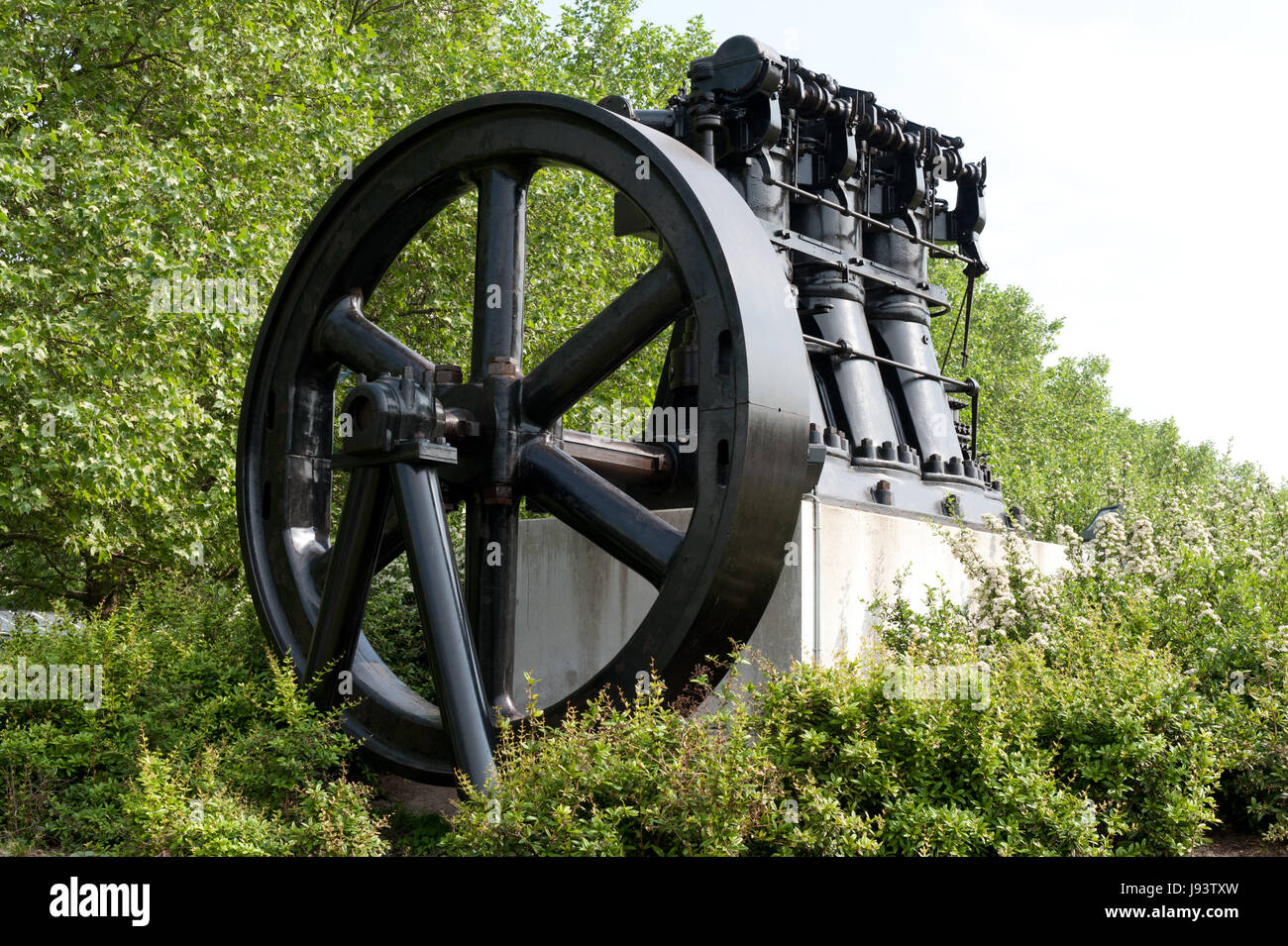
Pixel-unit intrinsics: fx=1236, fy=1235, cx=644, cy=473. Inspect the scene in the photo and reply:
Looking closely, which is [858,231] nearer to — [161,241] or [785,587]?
[785,587]

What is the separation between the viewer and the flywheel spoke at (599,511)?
4.44 m

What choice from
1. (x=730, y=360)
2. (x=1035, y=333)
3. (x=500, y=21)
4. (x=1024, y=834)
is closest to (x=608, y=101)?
(x=730, y=360)

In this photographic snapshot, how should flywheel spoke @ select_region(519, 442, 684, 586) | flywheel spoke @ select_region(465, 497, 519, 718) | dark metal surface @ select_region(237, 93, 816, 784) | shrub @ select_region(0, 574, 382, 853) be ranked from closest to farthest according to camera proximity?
1. shrub @ select_region(0, 574, 382, 853)
2. dark metal surface @ select_region(237, 93, 816, 784)
3. flywheel spoke @ select_region(519, 442, 684, 586)
4. flywheel spoke @ select_region(465, 497, 519, 718)

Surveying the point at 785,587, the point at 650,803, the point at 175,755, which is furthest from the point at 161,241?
the point at 650,803

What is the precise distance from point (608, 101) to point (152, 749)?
3244mm

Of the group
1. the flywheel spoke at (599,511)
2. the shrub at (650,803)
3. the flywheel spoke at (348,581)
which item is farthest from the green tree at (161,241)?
the shrub at (650,803)

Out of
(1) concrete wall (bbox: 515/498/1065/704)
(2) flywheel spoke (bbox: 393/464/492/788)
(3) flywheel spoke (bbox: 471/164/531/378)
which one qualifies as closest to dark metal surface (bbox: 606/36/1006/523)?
(1) concrete wall (bbox: 515/498/1065/704)

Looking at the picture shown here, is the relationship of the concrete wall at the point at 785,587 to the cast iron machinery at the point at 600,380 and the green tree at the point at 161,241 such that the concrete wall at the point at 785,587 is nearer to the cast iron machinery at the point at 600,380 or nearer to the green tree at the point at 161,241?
the cast iron machinery at the point at 600,380

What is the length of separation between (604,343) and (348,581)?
1.36 m

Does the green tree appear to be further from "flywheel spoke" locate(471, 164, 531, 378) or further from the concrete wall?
"flywheel spoke" locate(471, 164, 531, 378)

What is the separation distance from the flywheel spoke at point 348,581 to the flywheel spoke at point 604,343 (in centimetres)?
72

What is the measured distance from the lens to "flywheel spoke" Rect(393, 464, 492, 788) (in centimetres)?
425

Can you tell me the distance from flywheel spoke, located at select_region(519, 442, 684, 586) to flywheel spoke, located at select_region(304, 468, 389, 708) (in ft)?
2.00

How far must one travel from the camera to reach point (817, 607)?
16.8 ft
